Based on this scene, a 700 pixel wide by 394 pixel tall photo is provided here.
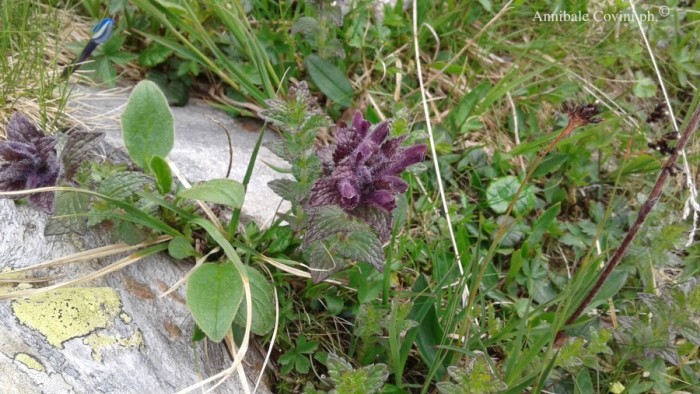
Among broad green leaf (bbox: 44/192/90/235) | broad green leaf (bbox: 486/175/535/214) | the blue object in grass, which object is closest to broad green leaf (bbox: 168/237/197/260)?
broad green leaf (bbox: 44/192/90/235)

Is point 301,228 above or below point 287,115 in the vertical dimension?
below

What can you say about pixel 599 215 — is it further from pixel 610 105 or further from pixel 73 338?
pixel 73 338

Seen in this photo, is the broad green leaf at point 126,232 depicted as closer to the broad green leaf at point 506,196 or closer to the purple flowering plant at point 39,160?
the purple flowering plant at point 39,160

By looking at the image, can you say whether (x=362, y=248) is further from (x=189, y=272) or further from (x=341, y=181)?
(x=189, y=272)

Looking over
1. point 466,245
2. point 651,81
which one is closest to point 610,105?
point 651,81

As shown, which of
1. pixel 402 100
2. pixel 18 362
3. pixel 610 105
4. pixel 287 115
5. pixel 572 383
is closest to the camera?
pixel 18 362


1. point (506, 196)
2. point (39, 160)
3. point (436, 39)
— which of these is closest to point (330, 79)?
Answer: point (436, 39)

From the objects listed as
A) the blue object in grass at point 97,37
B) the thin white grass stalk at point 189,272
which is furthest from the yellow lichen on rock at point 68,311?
the blue object in grass at point 97,37
